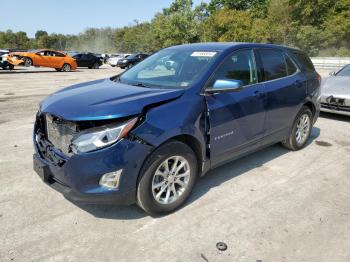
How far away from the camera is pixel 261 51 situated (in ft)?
15.7

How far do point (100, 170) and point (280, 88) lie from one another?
3024mm

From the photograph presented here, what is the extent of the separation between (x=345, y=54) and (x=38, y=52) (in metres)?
38.4

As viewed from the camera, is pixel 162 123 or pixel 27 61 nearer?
pixel 162 123

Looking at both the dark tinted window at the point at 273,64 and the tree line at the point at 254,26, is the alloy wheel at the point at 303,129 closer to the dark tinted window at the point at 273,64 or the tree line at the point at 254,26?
the dark tinted window at the point at 273,64

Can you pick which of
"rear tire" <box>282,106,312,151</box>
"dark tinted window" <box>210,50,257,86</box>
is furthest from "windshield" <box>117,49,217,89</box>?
"rear tire" <box>282,106,312,151</box>

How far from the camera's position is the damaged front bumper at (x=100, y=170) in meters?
3.03

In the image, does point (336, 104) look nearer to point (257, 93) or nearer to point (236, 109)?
point (257, 93)

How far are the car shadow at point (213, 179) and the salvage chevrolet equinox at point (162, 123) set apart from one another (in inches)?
11.8

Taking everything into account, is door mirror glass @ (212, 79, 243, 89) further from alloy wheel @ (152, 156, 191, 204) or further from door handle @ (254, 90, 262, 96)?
alloy wheel @ (152, 156, 191, 204)

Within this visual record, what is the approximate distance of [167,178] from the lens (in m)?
3.56

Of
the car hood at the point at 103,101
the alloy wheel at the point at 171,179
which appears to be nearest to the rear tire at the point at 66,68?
the car hood at the point at 103,101

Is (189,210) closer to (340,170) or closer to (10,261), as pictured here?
(10,261)

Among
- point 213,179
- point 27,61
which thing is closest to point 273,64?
point 213,179

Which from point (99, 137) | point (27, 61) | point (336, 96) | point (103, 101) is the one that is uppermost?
point (103, 101)
